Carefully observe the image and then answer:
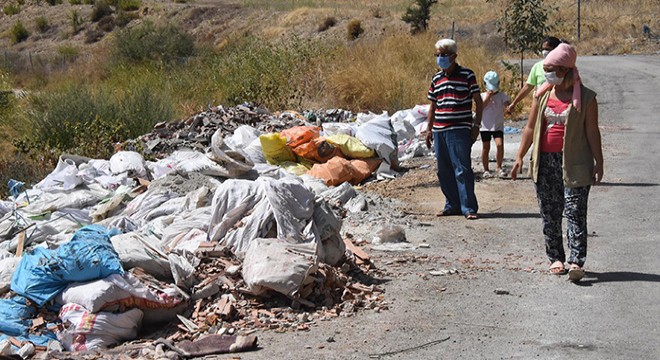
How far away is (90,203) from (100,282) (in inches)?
161

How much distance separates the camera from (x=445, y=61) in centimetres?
975

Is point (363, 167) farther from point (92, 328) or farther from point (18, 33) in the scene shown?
point (18, 33)

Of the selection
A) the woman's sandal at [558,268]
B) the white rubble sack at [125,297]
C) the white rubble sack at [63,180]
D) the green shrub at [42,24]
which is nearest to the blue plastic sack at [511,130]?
the white rubble sack at [63,180]

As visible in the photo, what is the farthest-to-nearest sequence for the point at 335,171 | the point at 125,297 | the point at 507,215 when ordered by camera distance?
the point at 335,171, the point at 507,215, the point at 125,297

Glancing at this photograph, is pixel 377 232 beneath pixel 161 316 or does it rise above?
beneath

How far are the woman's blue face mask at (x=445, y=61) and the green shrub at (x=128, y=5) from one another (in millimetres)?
69264

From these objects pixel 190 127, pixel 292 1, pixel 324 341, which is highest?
pixel 324 341

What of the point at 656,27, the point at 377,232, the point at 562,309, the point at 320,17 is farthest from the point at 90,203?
the point at 320,17

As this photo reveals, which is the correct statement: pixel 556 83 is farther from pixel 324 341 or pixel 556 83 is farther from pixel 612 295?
pixel 324 341

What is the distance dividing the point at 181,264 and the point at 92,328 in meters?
0.96

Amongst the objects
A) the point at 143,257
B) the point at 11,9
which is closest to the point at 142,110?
the point at 143,257

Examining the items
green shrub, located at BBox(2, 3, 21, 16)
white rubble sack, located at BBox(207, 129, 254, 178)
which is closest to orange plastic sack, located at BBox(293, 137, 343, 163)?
white rubble sack, located at BBox(207, 129, 254, 178)

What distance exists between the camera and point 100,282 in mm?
6535

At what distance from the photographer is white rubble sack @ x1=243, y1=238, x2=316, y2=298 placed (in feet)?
21.9
